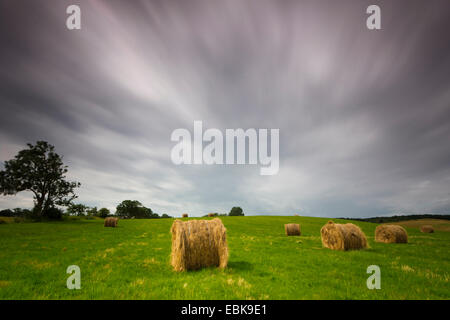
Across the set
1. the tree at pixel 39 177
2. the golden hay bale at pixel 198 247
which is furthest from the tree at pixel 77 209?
the golden hay bale at pixel 198 247

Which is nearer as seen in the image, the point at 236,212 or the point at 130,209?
the point at 130,209

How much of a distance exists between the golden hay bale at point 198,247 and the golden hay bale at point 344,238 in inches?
369

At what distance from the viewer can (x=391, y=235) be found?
18.7 metres

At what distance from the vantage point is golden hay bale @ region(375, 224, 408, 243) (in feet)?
60.5

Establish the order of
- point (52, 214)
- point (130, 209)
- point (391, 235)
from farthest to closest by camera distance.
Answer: point (130, 209) < point (52, 214) < point (391, 235)

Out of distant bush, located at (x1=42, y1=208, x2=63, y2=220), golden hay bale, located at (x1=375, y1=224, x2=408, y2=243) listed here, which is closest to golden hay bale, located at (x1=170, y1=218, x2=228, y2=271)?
golden hay bale, located at (x1=375, y1=224, x2=408, y2=243)

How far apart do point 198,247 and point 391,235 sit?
19240 millimetres

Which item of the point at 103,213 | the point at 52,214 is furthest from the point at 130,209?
the point at 52,214

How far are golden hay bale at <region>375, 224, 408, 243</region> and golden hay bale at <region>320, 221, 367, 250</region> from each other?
261 inches

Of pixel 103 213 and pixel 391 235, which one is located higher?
pixel 391 235


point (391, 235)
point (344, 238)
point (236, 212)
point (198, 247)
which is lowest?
point (236, 212)

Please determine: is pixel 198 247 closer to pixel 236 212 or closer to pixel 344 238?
pixel 344 238

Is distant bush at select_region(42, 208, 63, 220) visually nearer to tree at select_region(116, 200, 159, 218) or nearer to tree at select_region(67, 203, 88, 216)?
tree at select_region(67, 203, 88, 216)
